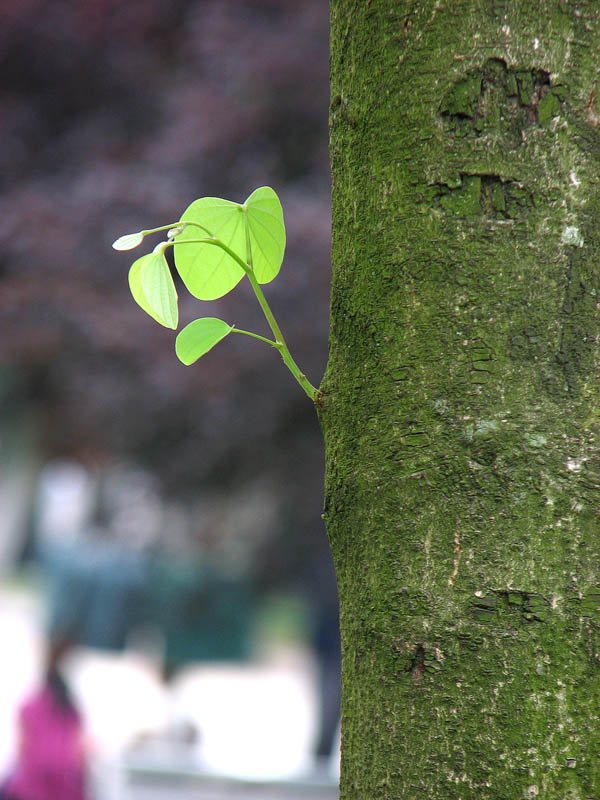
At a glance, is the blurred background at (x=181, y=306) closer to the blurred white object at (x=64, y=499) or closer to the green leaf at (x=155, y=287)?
the blurred white object at (x=64, y=499)

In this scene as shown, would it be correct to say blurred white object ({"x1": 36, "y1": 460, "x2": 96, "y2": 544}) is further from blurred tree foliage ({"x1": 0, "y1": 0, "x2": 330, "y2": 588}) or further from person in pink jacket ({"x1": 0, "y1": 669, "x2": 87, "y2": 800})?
person in pink jacket ({"x1": 0, "y1": 669, "x2": 87, "y2": 800})

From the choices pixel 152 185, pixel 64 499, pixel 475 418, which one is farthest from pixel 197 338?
pixel 64 499

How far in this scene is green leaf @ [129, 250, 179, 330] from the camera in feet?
2.65

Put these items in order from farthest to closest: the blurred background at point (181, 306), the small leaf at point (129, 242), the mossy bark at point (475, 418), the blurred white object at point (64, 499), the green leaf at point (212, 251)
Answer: the blurred white object at point (64, 499) < the blurred background at point (181, 306) < the green leaf at point (212, 251) < the small leaf at point (129, 242) < the mossy bark at point (475, 418)

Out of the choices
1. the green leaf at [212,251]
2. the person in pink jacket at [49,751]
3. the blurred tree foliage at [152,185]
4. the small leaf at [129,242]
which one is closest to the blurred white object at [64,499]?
the blurred tree foliage at [152,185]

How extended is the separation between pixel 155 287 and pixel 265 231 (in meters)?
0.13

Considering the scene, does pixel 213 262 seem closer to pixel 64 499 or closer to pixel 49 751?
pixel 49 751

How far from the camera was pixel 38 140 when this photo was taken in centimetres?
664

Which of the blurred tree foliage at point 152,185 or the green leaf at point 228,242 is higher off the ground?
the blurred tree foliage at point 152,185

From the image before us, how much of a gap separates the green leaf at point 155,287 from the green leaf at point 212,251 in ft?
0.25

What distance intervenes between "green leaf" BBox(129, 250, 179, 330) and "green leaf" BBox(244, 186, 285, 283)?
0.35 feet

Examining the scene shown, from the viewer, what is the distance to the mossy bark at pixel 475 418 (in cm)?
67

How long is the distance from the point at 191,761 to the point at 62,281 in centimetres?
427

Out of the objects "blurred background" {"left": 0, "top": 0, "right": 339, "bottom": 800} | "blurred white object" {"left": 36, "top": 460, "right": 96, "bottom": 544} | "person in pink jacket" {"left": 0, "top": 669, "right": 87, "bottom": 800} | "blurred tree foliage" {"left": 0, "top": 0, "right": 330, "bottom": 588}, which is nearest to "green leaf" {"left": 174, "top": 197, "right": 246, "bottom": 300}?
"person in pink jacket" {"left": 0, "top": 669, "right": 87, "bottom": 800}
